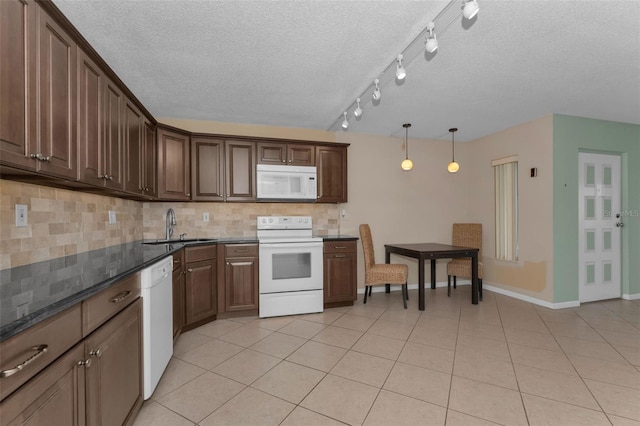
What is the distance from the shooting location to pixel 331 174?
4.18m

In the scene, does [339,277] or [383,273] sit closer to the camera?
[339,277]

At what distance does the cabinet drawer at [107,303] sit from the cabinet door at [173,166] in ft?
6.00

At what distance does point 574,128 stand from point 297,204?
3.86 metres

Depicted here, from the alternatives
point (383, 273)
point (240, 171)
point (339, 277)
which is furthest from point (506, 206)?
point (240, 171)

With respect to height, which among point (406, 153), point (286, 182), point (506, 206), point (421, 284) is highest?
point (406, 153)

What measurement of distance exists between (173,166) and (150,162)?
0.35 meters

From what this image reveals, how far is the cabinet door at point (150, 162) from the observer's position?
9.67ft

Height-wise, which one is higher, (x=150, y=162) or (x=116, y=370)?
(x=150, y=162)

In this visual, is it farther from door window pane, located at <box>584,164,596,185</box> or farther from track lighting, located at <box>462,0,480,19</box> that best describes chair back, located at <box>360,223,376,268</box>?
door window pane, located at <box>584,164,596,185</box>

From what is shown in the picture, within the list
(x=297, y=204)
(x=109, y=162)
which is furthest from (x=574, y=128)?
(x=109, y=162)

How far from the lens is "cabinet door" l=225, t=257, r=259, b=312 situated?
3.45 metres

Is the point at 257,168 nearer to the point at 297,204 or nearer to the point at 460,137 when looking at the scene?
the point at 297,204

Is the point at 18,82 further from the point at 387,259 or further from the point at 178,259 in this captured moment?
the point at 387,259

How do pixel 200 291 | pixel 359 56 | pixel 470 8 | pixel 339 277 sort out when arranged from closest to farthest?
pixel 470 8, pixel 359 56, pixel 200 291, pixel 339 277
